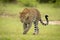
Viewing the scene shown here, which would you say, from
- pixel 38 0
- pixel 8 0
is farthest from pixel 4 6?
pixel 38 0

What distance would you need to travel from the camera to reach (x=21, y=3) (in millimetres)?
4543

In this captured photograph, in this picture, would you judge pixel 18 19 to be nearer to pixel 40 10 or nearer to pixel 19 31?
pixel 19 31

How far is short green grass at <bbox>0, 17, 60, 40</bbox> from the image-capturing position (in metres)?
4.20

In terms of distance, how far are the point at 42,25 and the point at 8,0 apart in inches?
24.8

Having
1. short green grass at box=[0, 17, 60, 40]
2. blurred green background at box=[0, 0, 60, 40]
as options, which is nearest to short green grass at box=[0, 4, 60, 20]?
blurred green background at box=[0, 0, 60, 40]

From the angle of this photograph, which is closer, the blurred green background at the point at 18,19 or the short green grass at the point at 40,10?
the blurred green background at the point at 18,19

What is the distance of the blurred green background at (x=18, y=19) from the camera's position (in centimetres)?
430

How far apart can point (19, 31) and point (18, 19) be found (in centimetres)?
19

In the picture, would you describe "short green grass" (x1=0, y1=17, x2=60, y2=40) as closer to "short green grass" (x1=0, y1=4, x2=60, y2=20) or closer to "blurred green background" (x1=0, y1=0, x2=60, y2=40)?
"blurred green background" (x1=0, y1=0, x2=60, y2=40)

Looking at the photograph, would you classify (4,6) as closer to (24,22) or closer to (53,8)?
(24,22)

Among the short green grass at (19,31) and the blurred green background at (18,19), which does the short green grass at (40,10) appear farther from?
the short green grass at (19,31)

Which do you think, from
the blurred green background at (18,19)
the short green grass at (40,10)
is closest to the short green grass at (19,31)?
the blurred green background at (18,19)

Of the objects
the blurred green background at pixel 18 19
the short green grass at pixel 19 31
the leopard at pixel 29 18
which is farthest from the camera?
the leopard at pixel 29 18

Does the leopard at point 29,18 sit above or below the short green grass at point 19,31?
above
